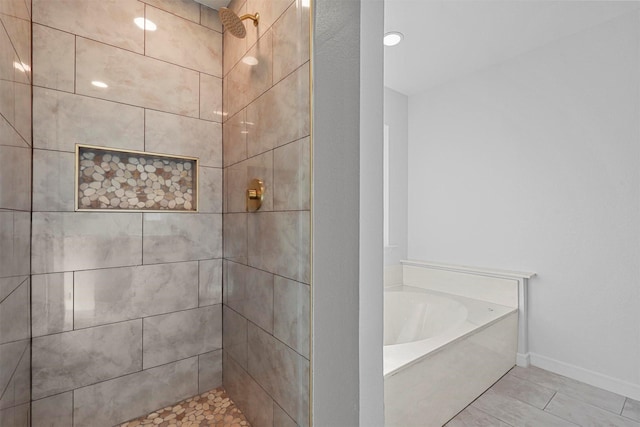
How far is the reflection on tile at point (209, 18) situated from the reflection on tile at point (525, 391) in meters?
2.75

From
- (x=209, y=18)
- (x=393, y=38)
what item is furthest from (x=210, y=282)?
(x=393, y=38)

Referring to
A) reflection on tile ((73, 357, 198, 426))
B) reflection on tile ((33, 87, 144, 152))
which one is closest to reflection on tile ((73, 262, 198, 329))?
reflection on tile ((73, 357, 198, 426))

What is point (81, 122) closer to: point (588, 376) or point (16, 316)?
point (16, 316)

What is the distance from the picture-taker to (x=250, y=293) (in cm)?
139

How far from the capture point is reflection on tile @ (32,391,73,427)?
118 cm

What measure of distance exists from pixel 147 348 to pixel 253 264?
65cm

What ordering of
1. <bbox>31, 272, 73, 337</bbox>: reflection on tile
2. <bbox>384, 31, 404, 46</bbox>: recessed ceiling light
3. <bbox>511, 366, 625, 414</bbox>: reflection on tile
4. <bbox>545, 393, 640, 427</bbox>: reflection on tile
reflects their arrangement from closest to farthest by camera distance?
<bbox>31, 272, 73, 337</bbox>: reflection on tile
<bbox>545, 393, 640, 427</bbox>: reflection on tile
<bbox>511, 366, 625, 414</bbox>: reflection on tile
<bbox>384, 31, 404, 46</bbox>: recessed ceiling light

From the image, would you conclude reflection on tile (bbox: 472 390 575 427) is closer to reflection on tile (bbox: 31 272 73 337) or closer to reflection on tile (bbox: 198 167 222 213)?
reflection on tile (bbox: 198 167 222 213)

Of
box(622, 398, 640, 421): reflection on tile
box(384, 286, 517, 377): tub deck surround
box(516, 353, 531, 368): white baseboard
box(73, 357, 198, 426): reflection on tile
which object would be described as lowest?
box(622, 398, 640, 421): reflection on tile

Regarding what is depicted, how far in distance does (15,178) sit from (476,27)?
8.49 feet

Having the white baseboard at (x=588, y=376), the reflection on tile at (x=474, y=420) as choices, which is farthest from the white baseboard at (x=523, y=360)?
the reflection on tile at (x=474, y=420)

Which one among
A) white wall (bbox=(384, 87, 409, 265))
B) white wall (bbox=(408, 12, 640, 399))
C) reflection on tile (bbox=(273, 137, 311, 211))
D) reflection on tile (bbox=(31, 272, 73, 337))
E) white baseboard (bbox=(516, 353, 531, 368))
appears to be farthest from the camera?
white wall (bbox=(384, 87, 409, 265))

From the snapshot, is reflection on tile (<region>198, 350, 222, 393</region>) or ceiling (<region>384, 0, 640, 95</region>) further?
ceiling (<region>384, 0, 640, 95</region>)

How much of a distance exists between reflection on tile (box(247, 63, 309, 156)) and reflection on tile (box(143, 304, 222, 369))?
866 mm
